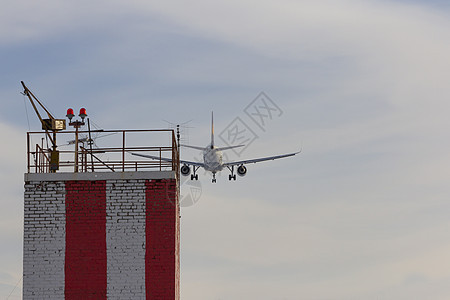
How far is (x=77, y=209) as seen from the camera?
22.5m

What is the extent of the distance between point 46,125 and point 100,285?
5.23 meters

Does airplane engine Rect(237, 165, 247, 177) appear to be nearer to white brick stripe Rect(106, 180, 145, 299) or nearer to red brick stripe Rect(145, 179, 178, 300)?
red brick stripe Rect(145, 179, 178, 300)

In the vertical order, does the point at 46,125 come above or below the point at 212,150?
below

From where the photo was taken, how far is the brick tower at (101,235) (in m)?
21.9

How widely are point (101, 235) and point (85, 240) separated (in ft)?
1.56

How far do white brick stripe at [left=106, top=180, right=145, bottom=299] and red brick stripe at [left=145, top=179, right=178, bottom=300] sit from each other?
173 millimetres

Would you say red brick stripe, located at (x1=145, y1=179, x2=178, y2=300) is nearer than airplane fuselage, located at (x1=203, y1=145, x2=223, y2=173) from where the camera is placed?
Yes

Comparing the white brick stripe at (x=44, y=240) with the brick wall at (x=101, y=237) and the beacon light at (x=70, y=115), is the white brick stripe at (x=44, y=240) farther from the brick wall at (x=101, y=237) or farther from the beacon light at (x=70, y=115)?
the beacon light at (x=70, y=115)

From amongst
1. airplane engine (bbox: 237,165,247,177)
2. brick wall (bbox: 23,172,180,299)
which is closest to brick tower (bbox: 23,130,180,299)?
brick wall (bbox: 23,172,180,299)

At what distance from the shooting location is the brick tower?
21938mm

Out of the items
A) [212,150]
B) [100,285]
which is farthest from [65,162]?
[212,150]

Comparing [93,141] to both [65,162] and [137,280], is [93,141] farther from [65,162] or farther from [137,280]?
[137,280]

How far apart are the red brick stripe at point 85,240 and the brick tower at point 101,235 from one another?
3 centimetres

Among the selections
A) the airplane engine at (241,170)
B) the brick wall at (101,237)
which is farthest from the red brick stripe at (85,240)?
the airplane engine at (241,170)
